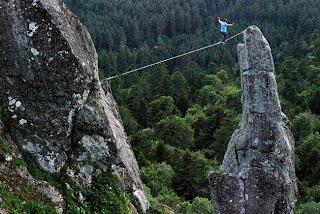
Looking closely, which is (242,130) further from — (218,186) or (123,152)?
(123,152)

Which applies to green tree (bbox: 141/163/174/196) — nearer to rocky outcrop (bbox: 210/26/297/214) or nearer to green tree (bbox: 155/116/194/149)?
green tree (bbox: 155/116/194/149)

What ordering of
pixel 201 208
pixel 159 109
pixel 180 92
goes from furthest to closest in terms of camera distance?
pixel 180 92
pixel 159 109
pixel 201 208

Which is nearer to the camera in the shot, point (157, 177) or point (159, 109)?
point (157, 177)

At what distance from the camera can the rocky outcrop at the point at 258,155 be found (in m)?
17.3

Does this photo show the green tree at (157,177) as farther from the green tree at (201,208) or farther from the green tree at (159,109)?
the green tree at (159,109)

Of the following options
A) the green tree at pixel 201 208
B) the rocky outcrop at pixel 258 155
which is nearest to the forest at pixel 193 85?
the green tree at pixel 201 208

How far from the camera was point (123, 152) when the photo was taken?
13.4 m

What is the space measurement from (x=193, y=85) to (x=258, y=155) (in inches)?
2522

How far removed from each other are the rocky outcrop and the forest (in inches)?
123

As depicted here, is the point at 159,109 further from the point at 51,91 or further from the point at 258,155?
the point at 51,91

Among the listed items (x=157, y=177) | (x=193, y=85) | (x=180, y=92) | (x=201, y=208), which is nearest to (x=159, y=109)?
(x=180, y=92)

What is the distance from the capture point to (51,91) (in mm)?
11422

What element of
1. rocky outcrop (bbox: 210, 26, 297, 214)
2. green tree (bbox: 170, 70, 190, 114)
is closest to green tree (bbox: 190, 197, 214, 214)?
rocky outcrop (bbox: 210, 26, 297, 214)

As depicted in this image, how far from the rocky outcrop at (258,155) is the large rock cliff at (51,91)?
759cm
